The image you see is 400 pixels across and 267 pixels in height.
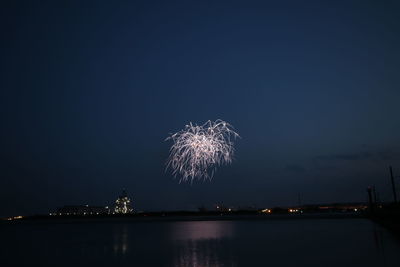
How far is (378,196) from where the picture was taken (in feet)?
338

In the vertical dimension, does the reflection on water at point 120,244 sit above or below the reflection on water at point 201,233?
below

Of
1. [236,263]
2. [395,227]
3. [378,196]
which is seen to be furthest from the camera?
[378,196]

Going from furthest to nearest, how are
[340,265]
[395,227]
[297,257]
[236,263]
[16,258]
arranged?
[395,227]
[16,258]
[297,257]
[236,263]
[340,265]

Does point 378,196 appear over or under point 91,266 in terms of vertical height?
over

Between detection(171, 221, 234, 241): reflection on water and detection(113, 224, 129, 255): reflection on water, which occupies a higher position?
detection(171, 221, 234, 241): reflection on water

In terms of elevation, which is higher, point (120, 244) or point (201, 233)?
point (201, 233)

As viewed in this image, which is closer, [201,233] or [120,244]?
[120,244]

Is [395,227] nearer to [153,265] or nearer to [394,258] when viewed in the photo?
[394,258]

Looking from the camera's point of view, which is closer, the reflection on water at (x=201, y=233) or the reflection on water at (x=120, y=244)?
the reflection on water at (x=120, y=244)

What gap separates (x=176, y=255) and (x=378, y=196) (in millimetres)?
93440

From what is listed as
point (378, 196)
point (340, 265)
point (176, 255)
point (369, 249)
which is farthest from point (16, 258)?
point (378, 196)

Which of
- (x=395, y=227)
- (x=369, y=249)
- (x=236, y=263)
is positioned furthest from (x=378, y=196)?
(x=236, y=263)

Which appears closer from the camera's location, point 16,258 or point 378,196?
point 16,258

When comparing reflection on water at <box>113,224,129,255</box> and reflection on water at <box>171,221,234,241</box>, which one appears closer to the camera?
reflection on water at <box>113,224,129,255</box>
